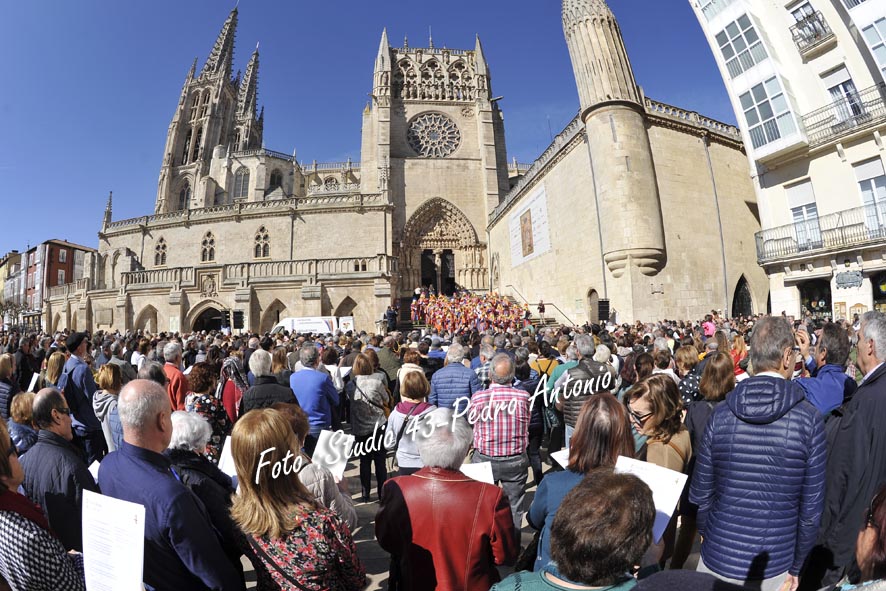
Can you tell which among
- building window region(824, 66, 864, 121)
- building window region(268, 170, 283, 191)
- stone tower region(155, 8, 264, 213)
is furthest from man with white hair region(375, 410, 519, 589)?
building window region(268, 170, 283, 191)

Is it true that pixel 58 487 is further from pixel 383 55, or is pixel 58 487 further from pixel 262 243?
pixel 383 55

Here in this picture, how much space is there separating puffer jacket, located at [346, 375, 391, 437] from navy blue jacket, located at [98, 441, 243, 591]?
309cm

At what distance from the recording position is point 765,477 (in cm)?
221

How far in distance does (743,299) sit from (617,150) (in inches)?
311

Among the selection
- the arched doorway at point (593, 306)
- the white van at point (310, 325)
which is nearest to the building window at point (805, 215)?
the arched doorway at point (593, 306)

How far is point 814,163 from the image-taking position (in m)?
14.2

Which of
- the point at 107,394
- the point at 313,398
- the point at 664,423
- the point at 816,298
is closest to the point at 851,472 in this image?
the point at 664,423

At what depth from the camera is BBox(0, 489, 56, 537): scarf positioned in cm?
172

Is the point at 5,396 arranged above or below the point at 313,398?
above

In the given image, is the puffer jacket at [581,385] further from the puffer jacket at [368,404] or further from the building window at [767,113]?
the building window at [767,113]

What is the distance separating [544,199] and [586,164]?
3.92 m

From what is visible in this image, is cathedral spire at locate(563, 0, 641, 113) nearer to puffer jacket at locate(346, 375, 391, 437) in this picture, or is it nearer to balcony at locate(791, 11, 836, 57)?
balcony at locate(791, 11, 836, 57)

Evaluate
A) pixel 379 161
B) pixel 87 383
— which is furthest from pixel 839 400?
pixel 379 161

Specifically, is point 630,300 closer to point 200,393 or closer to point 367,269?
point 367,269
